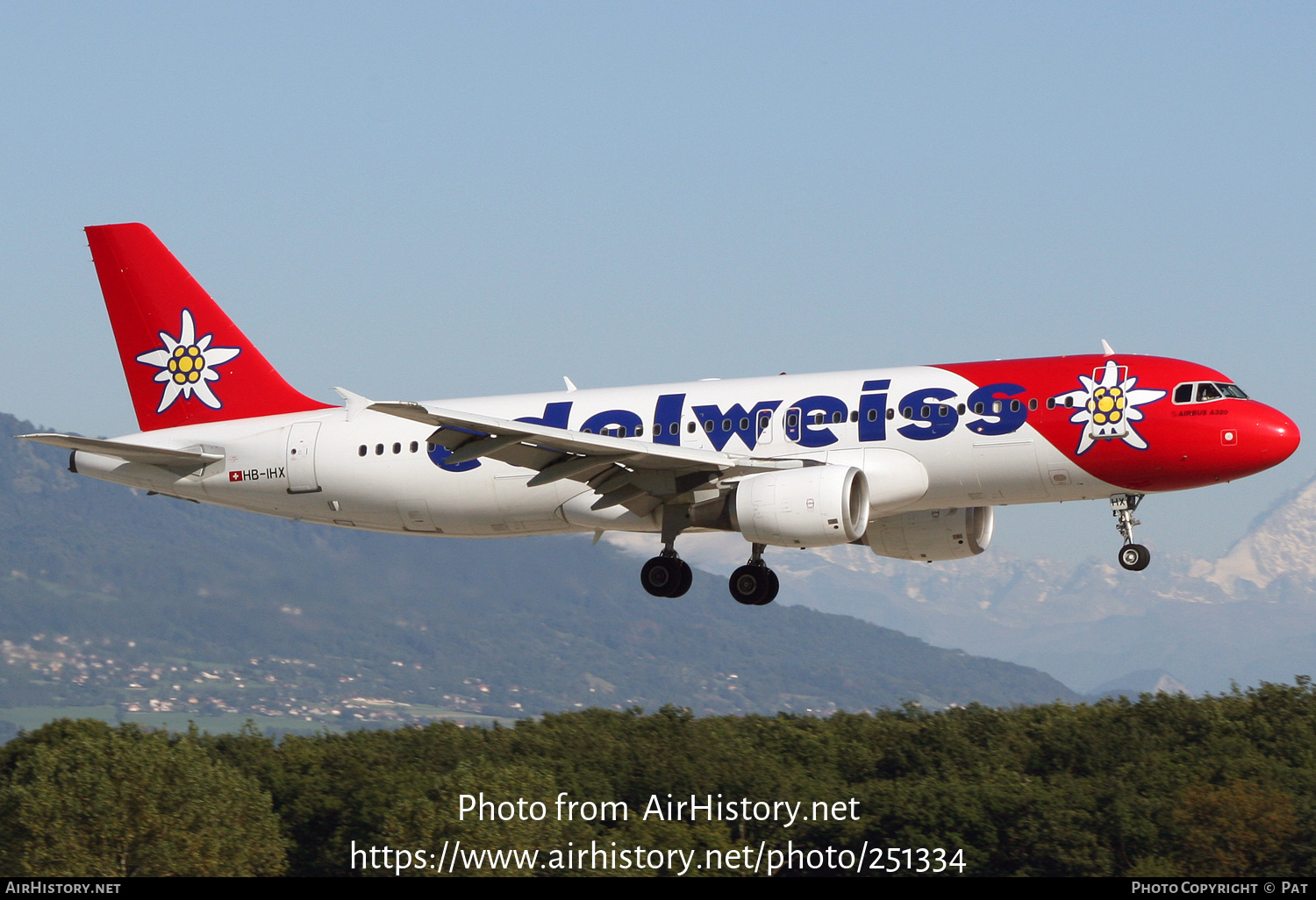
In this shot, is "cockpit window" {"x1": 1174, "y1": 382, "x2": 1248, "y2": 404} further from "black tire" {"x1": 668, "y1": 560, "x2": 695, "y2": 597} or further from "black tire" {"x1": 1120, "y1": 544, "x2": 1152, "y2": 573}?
"black tire" {"x1": 668, "y1": 560, "x2": 695, "y2": 597}

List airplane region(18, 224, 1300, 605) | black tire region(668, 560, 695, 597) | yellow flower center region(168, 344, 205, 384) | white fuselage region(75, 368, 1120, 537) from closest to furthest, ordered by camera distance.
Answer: airplane region(18, 224, 1300, 605), white fuselage region(75, 368, 1120, 537), black tire region(668, 560, 695, 597), yellow flower center region(168, 344, 205, 384)

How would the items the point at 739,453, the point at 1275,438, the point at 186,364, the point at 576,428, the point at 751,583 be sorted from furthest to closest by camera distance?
the point at 186,364 → the point at 751,583 → the point at 576,428 → the point at 739,453 → the point at 1275,438

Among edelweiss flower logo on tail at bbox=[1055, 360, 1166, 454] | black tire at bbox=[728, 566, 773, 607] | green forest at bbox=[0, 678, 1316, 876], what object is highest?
edelweiss flower logo on tail at bbox=[1055, 360, 1166, 454]

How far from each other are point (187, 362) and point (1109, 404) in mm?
24999

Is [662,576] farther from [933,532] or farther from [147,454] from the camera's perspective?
[147,454]

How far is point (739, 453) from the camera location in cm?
3847

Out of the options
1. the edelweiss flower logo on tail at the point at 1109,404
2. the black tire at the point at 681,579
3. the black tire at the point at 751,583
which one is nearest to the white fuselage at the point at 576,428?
the edelweiss flower logo on tail at the point at 1109,404

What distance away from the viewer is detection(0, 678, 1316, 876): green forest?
83188 mm

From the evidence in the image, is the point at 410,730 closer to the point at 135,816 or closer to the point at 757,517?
the point at 135,816

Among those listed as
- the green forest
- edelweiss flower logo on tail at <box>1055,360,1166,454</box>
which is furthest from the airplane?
the green forest

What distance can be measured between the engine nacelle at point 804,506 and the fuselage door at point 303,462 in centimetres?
1207

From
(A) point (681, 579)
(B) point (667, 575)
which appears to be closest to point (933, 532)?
(A) point (681, 579)

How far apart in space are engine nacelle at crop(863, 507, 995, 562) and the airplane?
0.05m

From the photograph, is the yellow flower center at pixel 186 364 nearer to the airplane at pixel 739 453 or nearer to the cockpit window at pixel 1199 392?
the airplane at pixel 739 453
